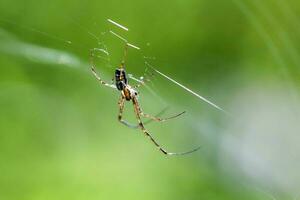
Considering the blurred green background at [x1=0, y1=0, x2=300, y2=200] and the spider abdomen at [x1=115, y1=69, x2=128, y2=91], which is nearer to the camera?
the spider abdomen at [x1=115, y1=69, x2=128, y2=91]

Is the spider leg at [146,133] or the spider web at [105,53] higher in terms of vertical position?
the spider web at [105,53]

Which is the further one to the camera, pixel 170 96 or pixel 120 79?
pixel 170 96

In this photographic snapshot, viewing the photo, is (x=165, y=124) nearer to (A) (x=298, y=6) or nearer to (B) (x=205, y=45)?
(B) (x=205, y=45)

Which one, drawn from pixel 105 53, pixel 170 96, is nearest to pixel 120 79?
pixel 105 53

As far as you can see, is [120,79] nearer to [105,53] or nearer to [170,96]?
[105,53]

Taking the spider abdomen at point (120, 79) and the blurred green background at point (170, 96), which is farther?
the blurred green background at point (170, 96)

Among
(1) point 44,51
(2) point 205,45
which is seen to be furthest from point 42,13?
(2) point 205,45
